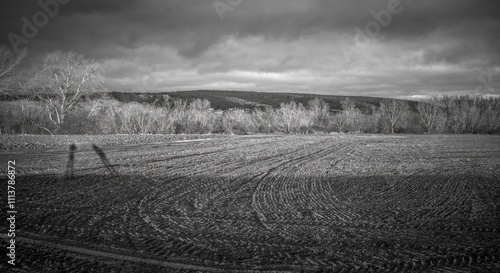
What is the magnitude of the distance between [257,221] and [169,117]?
2169 inches

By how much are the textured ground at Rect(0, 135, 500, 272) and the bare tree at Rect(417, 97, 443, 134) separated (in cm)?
6420

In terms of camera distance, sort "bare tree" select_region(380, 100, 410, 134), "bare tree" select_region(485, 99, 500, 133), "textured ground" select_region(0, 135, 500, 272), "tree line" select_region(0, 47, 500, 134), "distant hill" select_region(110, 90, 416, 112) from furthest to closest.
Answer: "distant hill" select_region(110, 90, 416, 112) < "bare tree" select_region(380, 100, 410, 134) < "bare tree" select_region(485, 99, 500, 133) < "tree line" select_region(0, 47, 500, 134) < "textured ground" select_region(0, 135, 500, 272)

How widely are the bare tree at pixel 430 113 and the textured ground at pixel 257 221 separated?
64.2 metres

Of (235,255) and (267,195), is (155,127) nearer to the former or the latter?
(267,195)

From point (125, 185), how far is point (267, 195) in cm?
527

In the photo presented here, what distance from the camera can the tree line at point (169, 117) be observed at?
4359 cm

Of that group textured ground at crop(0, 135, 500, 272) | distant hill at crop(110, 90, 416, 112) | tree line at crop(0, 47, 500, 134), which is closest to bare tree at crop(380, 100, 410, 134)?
tree line at crop(0, 47, 500, 134)

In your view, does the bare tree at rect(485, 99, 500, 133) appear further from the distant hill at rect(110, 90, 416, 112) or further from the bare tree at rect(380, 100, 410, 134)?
the distant hill at rect(110, 90, 416, 112)

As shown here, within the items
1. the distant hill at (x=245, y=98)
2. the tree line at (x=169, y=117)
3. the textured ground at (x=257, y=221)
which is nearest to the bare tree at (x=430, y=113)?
the tree line at (x=169, y=117)

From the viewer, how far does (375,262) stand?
5473mm

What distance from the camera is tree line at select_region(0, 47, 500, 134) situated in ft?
143

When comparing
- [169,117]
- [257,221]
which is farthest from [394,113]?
[257,221]

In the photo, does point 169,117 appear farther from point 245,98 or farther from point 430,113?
point 245,98

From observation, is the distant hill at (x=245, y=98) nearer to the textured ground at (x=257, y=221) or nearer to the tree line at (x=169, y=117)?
the tree line at (x=169, y=117)
